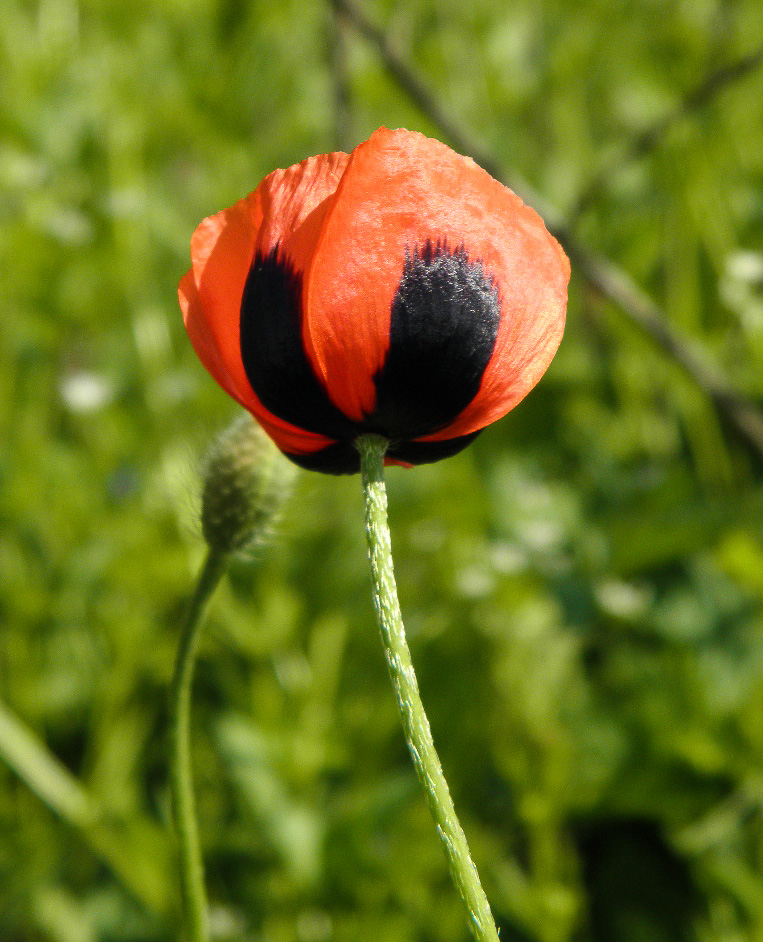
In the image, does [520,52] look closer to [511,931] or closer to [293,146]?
[293,146]

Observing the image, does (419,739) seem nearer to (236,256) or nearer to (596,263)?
(236,256)

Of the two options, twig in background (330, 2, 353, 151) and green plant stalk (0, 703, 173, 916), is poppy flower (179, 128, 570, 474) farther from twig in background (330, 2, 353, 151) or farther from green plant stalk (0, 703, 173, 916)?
twig in background (330, 2, 353, 151)

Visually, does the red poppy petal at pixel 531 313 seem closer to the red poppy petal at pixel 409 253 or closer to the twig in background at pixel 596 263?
the red poppy petal at pixel 409 253

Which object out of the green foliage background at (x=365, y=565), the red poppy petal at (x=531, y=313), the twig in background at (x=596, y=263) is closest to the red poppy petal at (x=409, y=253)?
the red poppy petal at (x=531, y=313)

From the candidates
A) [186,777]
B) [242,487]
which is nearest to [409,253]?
[242,487]

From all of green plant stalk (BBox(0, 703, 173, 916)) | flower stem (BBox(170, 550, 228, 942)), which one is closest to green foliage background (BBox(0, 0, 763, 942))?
green plant stalk (BBox(0, 703, 173, 916))
